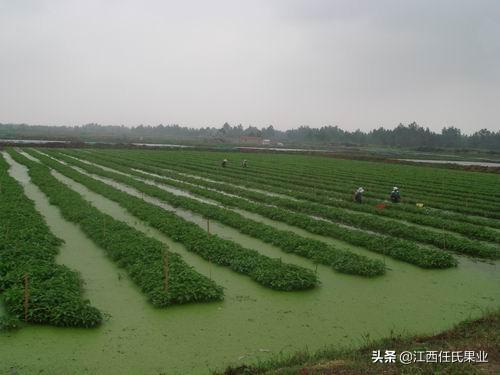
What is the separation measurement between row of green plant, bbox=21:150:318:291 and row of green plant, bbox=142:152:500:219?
39.2 ft

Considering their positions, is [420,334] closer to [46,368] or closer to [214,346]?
[214,346]

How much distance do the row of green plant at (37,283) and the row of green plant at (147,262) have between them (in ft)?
1.37

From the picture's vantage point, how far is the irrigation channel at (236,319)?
22.3 ft

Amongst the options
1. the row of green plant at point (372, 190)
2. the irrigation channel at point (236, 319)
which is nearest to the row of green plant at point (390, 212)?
the row of green plant at point (372, 190)

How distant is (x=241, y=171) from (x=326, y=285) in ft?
85.8

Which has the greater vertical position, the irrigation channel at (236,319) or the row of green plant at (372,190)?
the row of green plant at (372,190)

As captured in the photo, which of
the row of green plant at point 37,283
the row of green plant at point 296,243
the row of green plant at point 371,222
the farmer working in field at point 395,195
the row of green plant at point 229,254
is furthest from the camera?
the farmer working in field at point 395,195

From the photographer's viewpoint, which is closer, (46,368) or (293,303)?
(46,368)

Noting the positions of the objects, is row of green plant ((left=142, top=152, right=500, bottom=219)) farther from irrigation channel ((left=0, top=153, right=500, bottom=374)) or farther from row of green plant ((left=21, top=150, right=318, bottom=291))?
row of green plant ((left=21, top=150, right=318, bottom=291))

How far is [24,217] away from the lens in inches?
602

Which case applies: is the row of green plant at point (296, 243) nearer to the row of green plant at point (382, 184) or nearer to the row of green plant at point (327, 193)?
the row of green plant at point (327, 193)

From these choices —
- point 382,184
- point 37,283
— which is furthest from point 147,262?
point 382,184

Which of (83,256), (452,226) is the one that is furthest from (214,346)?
(452,226)

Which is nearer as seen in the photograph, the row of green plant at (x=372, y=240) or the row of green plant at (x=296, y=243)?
the row of green plant at (x=296, y=243)
